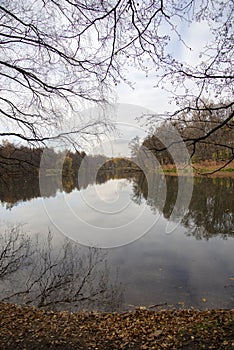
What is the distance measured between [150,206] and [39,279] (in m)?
11.3

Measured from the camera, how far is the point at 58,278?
7148 mm

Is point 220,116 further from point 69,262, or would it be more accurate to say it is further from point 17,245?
point 17,245

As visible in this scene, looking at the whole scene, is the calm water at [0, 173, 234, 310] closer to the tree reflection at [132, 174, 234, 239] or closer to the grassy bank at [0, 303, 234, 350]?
the tree reflection at [132, 174, 234, 239]

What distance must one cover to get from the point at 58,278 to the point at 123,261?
2212 mm

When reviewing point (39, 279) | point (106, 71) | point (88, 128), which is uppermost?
point (106, 71)

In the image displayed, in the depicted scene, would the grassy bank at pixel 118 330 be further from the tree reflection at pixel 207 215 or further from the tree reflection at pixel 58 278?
the tree reflection at pixel 207 215

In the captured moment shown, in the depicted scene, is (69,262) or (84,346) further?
(69,262)

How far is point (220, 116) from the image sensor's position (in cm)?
409

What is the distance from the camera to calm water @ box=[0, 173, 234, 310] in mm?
6051

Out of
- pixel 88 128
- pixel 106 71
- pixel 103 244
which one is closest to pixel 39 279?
pixel 103 244

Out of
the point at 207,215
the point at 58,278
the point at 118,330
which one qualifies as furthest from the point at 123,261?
the point at 207,215

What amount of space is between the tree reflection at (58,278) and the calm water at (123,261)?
0.02 meters

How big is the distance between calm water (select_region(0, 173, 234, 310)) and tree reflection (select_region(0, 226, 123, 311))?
0.08 feet

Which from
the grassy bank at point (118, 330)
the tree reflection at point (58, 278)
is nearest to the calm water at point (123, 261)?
the tree reflection at point (58, 278)
